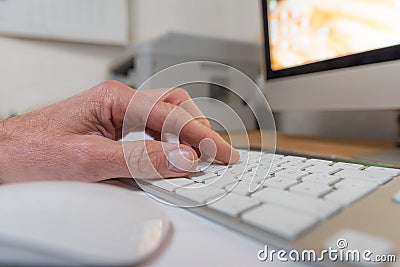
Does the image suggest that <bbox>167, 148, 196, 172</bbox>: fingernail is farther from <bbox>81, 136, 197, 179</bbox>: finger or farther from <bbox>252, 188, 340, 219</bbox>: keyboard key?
<bbox>252, 188, 340, 219</bbox>: keyboard key

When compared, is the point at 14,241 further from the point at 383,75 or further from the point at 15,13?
the point at 15,13

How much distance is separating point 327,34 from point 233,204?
0.52 m

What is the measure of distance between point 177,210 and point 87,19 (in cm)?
104

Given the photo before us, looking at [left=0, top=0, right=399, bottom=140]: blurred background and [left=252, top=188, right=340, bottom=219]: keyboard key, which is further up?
[left=0, top=0, right=399, bottom=140]: blurred background

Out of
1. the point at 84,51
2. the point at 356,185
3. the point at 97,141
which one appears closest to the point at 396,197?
the point at 356,185

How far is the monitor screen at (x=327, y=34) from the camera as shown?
50cm

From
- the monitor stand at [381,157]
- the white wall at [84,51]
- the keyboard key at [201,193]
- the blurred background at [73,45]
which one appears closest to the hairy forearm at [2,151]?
the keyboard key at [201,193]

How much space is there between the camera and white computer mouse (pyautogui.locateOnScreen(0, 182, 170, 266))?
0.16 metres

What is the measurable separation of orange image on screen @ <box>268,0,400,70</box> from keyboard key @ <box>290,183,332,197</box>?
0.37 metres

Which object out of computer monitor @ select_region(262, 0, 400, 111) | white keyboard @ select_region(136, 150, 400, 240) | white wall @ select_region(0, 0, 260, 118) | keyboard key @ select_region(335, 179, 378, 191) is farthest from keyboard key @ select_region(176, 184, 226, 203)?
white wall @ select_region(0, 0, 260, 118)

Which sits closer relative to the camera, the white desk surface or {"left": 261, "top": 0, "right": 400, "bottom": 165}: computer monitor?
the white desk surface

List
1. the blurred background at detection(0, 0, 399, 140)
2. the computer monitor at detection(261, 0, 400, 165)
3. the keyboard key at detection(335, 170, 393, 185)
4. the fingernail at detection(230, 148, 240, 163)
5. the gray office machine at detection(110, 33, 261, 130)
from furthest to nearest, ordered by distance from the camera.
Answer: the blurred background at detection(0, 0, 399, 140) → the gray office machine at detection(110, 33, 261, 130) → the computer monitor at detection(261, 0, 400, 165) → the fingernail at detection(230, 148, 240, 163) → the keyboard key at detection(335, 170, 393, 185)

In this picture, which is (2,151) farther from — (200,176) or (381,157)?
(381,157)

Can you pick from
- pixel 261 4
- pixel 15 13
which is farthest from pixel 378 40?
pixel 15 13
